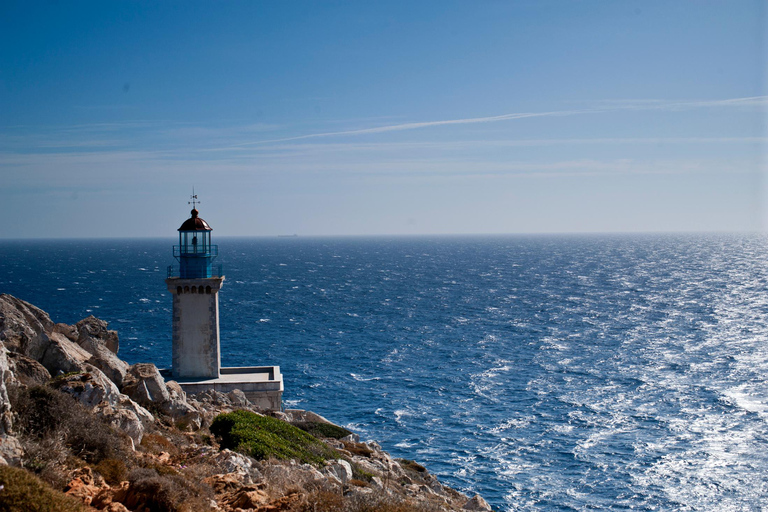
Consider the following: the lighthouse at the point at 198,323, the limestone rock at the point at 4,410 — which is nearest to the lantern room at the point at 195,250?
the lighthouse at the point at 198,323

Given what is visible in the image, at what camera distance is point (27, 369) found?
49.8ft

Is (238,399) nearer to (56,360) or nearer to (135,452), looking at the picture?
(56,360)

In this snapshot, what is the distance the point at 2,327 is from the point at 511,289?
8906 centimetres

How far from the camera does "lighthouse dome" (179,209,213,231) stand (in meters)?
28.4

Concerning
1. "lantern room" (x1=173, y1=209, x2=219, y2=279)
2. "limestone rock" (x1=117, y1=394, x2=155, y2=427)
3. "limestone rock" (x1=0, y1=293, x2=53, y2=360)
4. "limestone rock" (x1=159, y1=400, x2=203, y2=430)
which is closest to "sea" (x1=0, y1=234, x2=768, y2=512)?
"lantern room" (x1=173, y1=209, x2=219, y2=279)

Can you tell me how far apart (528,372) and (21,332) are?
3721 cm

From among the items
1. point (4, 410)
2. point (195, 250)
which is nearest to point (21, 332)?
point (4, 410)

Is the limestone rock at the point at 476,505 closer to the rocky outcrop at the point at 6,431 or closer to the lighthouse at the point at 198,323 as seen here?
the lighthouse at the point at 198,323

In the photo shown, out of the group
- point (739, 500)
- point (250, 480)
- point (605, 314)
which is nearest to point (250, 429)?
point (250, 480)

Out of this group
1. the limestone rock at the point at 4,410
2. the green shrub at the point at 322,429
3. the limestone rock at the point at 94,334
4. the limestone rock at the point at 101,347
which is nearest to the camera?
the limestone rock at the point at 4,410

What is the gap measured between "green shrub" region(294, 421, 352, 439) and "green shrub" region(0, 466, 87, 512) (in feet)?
54.0

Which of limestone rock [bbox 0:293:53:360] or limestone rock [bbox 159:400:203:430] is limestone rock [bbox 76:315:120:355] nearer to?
limestone rock [bbox 0:293:53:360]

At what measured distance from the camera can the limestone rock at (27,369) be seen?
1459cm

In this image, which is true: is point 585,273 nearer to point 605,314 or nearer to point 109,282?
point 605,314
